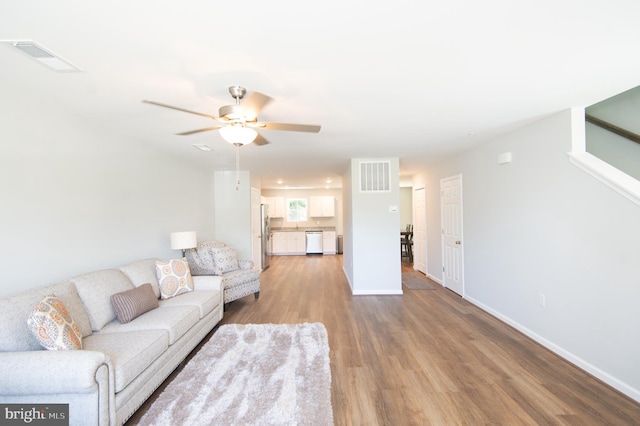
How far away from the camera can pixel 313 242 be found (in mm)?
9586

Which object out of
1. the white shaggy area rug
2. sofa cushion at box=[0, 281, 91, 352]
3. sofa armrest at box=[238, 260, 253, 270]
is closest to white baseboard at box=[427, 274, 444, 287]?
the white shaggy area rug

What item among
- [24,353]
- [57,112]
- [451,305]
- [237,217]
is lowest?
[451,305]

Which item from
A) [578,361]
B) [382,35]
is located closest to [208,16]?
[382,35]

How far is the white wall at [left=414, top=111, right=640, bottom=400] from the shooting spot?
7.06ft

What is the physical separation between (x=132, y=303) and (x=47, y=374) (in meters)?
0.99

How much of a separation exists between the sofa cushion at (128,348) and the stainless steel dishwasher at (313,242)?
7382 mm

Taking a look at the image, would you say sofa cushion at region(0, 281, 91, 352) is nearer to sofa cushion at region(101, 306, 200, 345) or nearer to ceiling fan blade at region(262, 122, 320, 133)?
sofa cushion at region(101, 306, 200, 345)

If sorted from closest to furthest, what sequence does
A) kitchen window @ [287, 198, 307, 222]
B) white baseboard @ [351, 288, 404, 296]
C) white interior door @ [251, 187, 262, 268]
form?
white baseboard @ [351, 288, 404, 296] → white interior door @ [251, 187, 262, 268] → kitchen window @ [287, 198, 307, 222]

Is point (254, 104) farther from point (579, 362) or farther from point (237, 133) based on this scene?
point (579, 362)

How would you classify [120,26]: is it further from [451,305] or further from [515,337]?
[451,305]

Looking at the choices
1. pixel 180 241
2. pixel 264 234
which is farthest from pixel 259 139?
pixel 264 234

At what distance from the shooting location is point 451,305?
416 centimetres

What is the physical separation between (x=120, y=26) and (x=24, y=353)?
6.43ft

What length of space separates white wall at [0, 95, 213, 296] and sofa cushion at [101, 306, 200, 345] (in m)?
0.78
